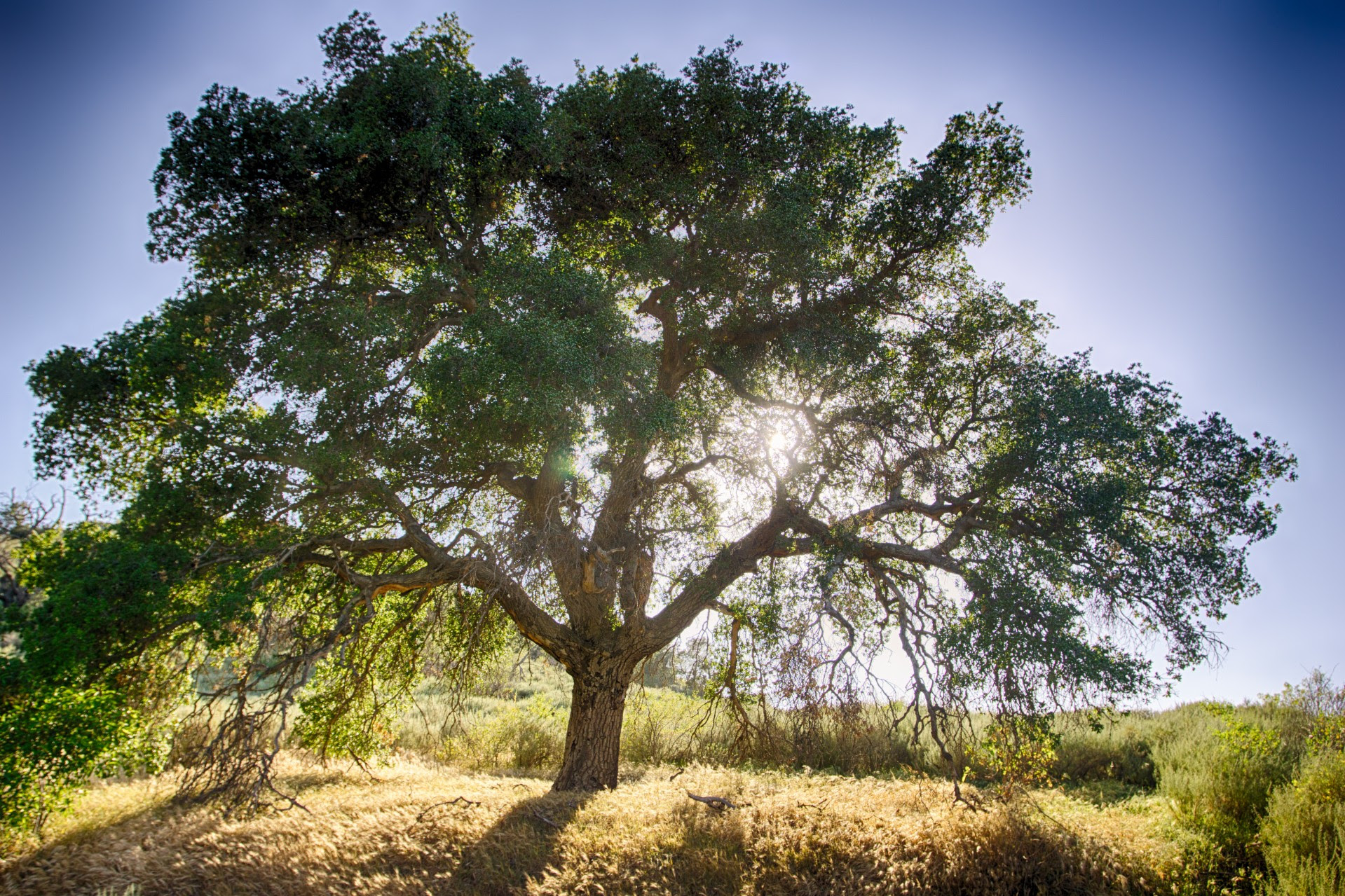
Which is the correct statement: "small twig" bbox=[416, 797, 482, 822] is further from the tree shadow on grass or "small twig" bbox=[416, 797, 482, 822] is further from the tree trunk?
the tree trunk

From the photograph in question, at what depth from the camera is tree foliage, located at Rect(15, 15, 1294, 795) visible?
832 centimetres

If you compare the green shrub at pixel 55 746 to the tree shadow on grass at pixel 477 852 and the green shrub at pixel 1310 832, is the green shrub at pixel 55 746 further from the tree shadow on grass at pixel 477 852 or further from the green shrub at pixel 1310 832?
the green shrub at pixel 1310 832

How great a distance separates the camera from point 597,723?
10867 millimetres

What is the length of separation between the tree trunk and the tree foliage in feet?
0.17

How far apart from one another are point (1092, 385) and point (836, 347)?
3.48m

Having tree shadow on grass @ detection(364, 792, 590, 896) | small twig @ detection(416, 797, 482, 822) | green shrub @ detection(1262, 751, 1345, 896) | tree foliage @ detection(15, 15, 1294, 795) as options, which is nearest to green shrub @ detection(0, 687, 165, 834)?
tree foliage @ detection(15, 15, 1294, 795)

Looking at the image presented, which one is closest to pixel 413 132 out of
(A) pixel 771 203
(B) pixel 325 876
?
(A) pixel 771 203

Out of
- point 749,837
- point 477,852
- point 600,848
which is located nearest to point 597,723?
point 600,848

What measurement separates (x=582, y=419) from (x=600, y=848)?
5083 millimetres

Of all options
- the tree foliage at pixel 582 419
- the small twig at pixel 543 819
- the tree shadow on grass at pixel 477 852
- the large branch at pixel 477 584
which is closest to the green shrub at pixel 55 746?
the tree foliage at pixel 582 419

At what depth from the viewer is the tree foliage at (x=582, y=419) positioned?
832 centimetres

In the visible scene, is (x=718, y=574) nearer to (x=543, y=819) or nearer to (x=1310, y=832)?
(x=543, y=819)

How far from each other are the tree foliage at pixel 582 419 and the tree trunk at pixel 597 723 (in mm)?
51

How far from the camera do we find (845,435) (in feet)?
36.0
